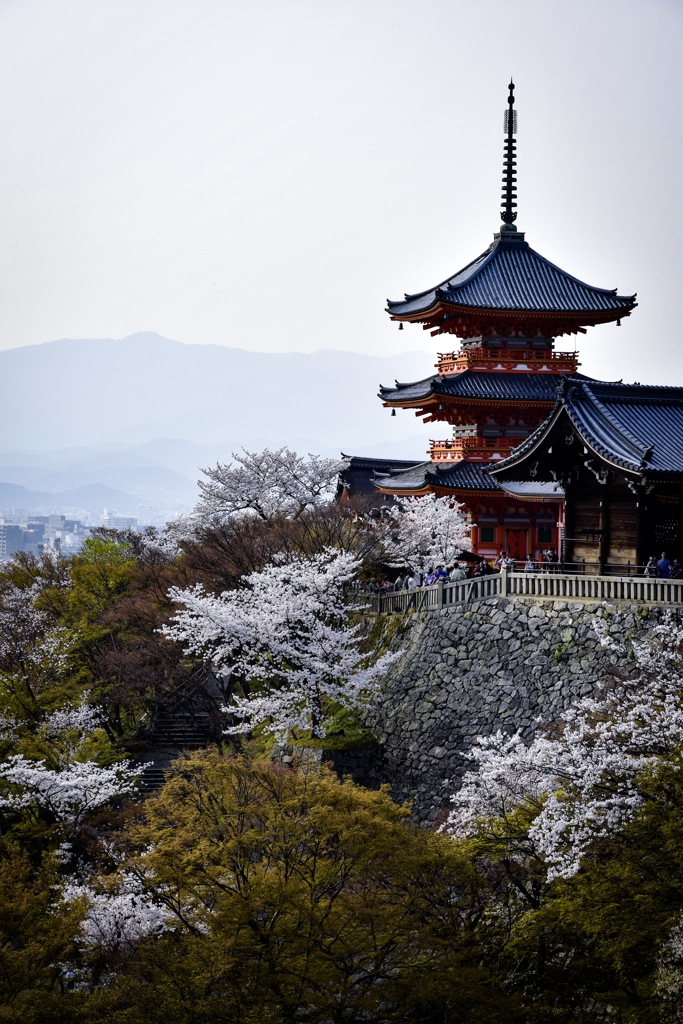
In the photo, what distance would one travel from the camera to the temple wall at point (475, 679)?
1081 inches

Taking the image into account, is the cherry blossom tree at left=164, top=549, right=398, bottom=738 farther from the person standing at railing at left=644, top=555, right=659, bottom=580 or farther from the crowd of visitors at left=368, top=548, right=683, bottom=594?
the person standing at railing at left=644, top=555, right=659, bottom=580

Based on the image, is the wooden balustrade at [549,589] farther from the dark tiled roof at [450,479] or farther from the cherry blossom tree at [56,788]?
the cherry blossom tree at [56,788]

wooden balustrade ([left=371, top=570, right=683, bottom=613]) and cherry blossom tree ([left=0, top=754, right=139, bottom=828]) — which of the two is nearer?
wooden balustrade ([left=371, top=570, right=683, bottom=613])

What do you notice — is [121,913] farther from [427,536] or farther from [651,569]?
[427,536]

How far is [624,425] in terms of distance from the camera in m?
30.4

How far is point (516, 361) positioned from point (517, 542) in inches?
252

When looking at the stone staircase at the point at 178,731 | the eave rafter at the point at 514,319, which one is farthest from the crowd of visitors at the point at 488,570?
the eave rafter at the point at 514,319

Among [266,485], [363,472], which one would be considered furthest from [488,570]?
[363,472]

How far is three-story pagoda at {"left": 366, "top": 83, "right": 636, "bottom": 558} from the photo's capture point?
4147 cm

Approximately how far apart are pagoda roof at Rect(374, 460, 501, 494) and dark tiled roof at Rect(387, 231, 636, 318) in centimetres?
551

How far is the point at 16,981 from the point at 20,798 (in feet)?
43.0

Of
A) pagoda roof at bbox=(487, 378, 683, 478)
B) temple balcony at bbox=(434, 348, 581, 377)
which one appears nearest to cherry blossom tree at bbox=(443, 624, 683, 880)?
pagoda roof at bbox=(487, 378, 683, 478)

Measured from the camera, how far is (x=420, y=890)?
20766mm

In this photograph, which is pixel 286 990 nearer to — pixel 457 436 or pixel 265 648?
pixel 265 648
